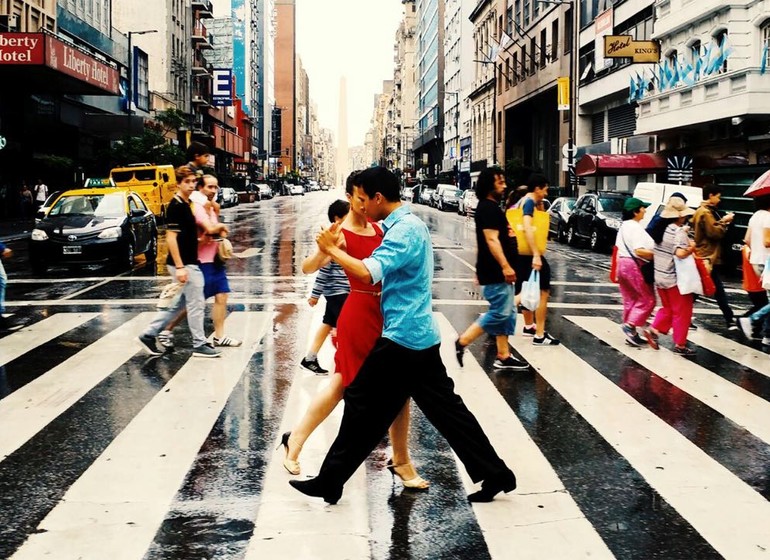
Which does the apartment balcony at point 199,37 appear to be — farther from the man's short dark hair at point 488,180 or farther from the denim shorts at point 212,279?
the man's short dark hair at point 488,180

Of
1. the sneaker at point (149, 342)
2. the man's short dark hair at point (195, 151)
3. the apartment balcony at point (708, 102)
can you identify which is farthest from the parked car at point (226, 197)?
the sneaker at point (149, 342)

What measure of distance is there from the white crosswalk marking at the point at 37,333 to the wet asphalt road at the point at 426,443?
0.11 metres

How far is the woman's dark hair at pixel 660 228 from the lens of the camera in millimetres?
9375

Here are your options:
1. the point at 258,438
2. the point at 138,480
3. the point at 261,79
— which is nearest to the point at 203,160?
the point at 258,438

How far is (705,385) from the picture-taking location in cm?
785

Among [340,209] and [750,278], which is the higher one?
[340,209]

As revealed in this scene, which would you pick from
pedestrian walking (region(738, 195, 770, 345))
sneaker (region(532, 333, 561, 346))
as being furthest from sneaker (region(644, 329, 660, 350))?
pedestrian walking (region(738, 195, 770, 345))

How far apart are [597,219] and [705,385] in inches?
662

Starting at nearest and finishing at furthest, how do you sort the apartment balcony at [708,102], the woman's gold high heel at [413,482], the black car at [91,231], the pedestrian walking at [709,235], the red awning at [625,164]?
the woman's gold high heel at [413,482]
the pedestrian walking at [709,235]
the black car at [91,231]
the apartment balcony at [708,102]
the red awning at [625,164]

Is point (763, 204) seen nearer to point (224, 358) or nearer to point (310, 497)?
point (224, 358)

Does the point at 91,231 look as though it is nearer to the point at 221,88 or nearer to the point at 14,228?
the point at 14,228

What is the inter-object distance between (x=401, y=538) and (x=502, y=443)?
1.82 metres

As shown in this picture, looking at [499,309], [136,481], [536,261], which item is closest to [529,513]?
[136,481]

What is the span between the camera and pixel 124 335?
10.1 m
